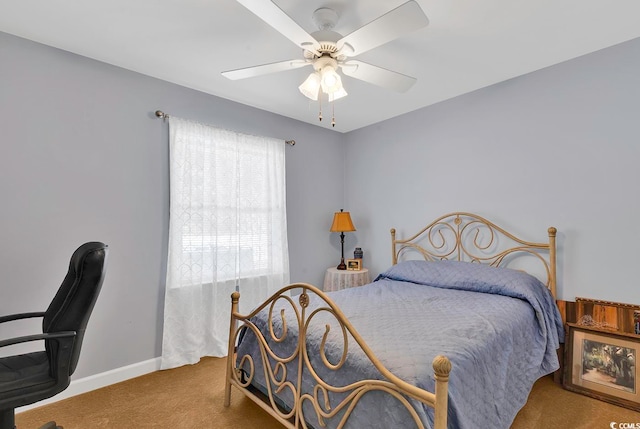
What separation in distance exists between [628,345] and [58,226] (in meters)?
3.95

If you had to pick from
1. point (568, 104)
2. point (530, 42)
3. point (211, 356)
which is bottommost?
point (211, 356)

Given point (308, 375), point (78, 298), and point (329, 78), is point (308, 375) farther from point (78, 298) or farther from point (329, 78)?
point (329, 78)

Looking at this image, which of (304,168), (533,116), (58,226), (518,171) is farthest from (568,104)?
(58,226)

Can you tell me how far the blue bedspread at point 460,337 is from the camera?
1295mm

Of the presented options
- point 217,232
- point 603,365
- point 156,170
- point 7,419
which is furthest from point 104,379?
point 603,365

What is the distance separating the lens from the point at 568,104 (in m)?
2.51

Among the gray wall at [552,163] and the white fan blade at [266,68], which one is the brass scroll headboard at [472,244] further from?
the white fan blade at [266,68]

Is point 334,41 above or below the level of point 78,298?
above

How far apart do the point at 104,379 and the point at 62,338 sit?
3.74ft

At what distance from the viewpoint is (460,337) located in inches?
61.9

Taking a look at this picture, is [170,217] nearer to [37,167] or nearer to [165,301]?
[165,301]

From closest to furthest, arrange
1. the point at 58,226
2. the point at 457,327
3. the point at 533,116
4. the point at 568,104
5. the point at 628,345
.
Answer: the point at 457,327 → the point at 628,345 → the point at 58,226 → the point at 568,104 → the point at 533,116

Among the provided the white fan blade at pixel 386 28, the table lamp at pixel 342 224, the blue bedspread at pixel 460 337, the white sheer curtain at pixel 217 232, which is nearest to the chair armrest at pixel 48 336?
the blue bedspread at pixel 460 337

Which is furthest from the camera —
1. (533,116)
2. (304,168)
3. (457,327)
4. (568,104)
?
(304,168)
